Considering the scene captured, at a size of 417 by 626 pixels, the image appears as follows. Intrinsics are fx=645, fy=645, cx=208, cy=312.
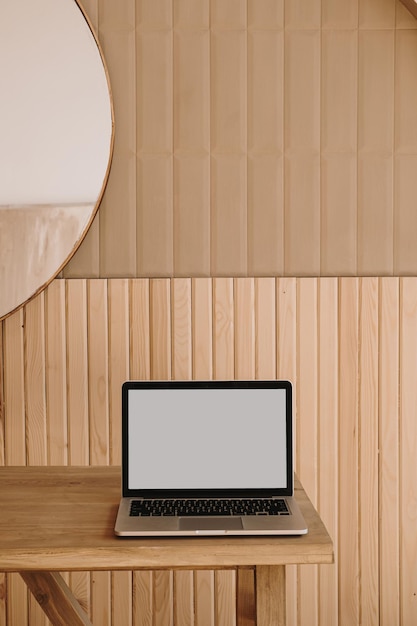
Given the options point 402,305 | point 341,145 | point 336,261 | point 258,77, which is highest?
point 258,77

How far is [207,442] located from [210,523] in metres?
0.19

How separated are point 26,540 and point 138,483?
25cm

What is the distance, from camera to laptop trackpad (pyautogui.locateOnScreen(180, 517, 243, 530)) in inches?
41.6

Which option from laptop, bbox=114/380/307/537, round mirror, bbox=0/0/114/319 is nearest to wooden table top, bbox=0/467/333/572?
laptop, bbox=114/380/307/537

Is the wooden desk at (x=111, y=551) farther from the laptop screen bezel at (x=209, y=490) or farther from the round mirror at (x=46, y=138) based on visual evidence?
the round mirror at (x=46, y=138)

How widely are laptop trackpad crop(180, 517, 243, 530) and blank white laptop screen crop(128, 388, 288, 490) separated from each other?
12cm

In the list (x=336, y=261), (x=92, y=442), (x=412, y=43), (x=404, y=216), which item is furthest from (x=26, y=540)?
(x=412, y=43)

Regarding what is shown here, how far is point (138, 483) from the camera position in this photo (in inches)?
47.9

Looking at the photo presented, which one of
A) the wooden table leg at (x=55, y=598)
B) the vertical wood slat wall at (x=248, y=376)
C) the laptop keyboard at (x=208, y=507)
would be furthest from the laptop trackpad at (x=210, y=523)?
the vertical wood slat wall at (x=248, y=376)

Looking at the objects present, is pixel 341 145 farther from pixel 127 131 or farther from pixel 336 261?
pixel 127 131

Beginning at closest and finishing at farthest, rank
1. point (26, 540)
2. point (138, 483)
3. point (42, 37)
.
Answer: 1. point (26, 540)
2. point (138, 483)
3. point (42, 37)

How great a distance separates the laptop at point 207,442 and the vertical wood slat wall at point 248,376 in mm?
370

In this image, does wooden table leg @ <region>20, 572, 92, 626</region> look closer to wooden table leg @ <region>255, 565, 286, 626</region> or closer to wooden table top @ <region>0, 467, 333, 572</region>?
wooden table top @ <region>0, 467, 333, 572</region>

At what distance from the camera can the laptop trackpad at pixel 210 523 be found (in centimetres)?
106
